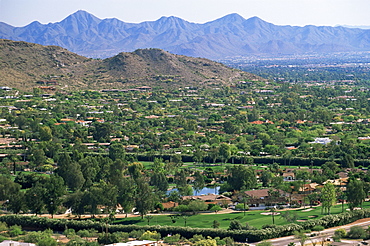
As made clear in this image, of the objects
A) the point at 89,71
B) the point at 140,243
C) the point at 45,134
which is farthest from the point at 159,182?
the point at 89,71

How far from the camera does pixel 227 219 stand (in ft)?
192

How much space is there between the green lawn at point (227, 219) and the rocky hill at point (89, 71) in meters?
104

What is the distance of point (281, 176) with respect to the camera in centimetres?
7412

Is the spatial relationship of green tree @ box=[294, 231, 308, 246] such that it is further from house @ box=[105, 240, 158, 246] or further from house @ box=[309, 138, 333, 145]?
house @ box=[309, 138, 333, 145]

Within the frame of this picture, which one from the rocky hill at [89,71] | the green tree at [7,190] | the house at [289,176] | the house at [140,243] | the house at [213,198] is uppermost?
the rocky hill at [89,71]

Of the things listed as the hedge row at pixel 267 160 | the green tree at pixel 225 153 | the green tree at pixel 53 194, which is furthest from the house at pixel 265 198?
the green tree at pixel 225 153

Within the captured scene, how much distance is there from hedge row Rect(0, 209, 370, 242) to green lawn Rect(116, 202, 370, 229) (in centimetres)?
248

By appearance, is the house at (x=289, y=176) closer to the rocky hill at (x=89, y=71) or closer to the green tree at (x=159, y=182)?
the green tree at (x=159, y=182)

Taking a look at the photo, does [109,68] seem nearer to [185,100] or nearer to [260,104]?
[185,100]

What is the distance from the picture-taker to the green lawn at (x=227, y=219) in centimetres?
5642

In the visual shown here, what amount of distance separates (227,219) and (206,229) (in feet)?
20.6

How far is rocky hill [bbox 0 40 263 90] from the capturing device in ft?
551

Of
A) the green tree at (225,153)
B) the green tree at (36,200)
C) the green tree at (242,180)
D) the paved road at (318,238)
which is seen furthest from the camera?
the green tree at (225,153)

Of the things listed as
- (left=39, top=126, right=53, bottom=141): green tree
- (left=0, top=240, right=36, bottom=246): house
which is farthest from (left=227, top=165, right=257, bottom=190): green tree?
(left=39, top=126, right=53, bottom=141): green tree
